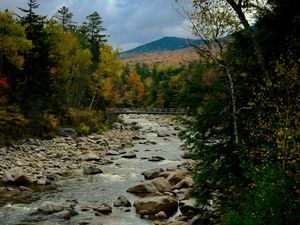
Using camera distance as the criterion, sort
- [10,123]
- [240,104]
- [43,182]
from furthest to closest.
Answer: [10,123] → [43,182] → [240,104]

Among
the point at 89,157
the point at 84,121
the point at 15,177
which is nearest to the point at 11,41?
the point at 89,157

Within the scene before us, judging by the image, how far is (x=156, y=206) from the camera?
19.5 m

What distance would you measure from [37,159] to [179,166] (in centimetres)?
1069

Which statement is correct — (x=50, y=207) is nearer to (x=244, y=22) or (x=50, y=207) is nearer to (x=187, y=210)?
(x=187, y=210)

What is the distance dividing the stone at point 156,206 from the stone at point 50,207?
352cm

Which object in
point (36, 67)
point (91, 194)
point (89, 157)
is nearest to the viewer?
point (91, 194)

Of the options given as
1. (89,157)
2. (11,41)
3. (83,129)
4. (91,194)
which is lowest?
(91,194)

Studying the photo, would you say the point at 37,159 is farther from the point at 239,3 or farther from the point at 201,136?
the point at 239,3

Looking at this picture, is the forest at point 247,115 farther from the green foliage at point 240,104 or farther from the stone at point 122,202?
the stone at point 122,202

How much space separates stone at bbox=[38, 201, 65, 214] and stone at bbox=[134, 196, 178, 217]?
138 inches

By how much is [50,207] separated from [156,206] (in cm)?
482

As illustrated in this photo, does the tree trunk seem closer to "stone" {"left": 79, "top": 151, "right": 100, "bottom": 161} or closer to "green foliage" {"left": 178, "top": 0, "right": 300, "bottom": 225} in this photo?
"green foliage" {"left": 178, "top": 0, "right": 300, "bottom": 225}

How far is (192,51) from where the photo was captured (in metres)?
Answer: 15.4

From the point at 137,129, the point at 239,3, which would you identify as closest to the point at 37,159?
the point at 239,3
